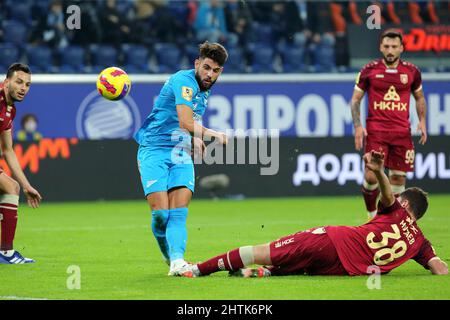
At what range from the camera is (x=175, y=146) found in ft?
29.5

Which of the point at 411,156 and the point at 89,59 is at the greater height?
the point at 89,59

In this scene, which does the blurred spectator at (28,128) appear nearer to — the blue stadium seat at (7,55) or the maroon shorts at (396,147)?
the blue stadium seat at (7,55)

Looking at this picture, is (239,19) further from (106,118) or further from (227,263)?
(227,263)

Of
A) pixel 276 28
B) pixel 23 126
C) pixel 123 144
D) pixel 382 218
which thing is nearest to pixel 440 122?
pixel 276 28

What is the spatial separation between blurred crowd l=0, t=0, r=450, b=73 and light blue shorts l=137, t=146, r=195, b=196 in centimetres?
1192

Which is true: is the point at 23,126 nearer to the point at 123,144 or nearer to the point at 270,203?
the point at 123,144

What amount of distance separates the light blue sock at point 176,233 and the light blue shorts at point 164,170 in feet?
0.84

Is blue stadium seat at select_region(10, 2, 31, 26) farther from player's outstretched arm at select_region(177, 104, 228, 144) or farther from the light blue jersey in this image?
player's outstretched arm at select_region(177, 104, 228, 144)

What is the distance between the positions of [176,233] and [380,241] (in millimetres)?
1800

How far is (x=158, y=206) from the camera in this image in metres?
8.77

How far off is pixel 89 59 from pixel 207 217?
269 inches

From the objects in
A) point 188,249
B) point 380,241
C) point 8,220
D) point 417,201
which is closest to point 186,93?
point 380,241

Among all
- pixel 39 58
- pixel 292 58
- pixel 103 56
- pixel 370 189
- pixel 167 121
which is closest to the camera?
pixel 167 121

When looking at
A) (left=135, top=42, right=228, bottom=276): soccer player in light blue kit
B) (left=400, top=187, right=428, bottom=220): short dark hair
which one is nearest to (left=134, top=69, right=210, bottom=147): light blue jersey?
(left=135, top=42, right=228, bottom=276): soccer player in light blue kit
